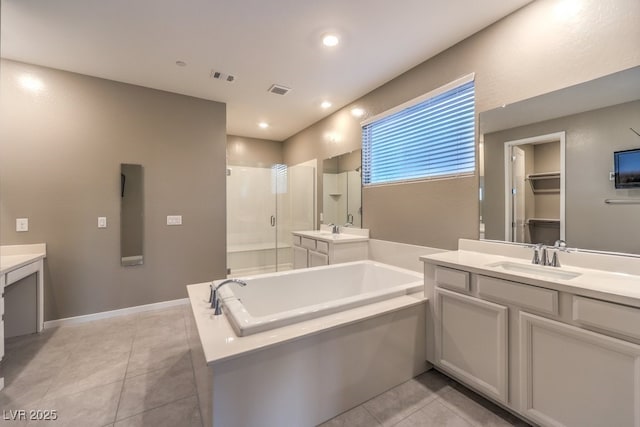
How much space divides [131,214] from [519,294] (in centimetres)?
364

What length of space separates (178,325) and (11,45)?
9.50 feet

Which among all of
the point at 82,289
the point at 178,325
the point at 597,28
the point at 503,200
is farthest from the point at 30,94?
the point at 597,28

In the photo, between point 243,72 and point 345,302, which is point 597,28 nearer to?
point 345,302

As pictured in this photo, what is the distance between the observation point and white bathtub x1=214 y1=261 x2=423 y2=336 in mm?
1539

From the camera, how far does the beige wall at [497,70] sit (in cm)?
152

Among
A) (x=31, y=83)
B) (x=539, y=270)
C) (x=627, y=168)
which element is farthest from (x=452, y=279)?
(x=31, y=83)

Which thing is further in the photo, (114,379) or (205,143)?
(205,143)

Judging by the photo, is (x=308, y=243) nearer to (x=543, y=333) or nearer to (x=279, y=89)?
(x=279, y=89)

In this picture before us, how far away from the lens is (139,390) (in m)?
1.80

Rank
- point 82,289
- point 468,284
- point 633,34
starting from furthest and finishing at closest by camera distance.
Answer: point 82,289, point 468,284, point 633,34

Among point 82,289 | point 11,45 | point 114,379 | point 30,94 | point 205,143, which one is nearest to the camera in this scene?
point 114,379

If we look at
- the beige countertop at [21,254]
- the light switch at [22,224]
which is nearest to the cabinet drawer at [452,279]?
the beige countertop at [21,254]

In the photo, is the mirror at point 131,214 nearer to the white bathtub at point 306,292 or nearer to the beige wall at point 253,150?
the white bathtub at point 306,292

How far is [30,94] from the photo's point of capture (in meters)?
2.64
